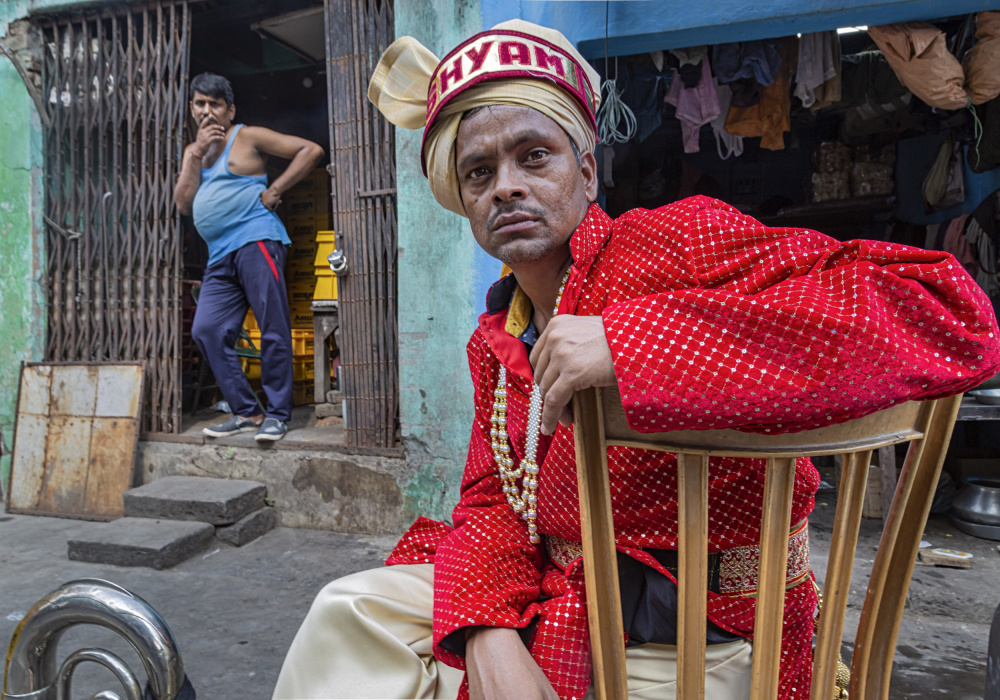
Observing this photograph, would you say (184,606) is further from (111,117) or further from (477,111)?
(111,117)

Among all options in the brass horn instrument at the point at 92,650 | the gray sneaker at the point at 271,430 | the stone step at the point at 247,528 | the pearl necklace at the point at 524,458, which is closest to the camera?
the brass horn instrument at the point at 92,650

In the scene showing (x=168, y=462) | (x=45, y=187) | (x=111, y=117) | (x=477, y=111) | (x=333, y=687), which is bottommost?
(x=168, y=462)

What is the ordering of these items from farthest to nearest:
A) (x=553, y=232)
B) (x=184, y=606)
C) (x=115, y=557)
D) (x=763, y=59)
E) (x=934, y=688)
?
(x=763, y=59), (x=115, y=557), (x=184, y=606), (x=934, y=688), (x=553, y=232)

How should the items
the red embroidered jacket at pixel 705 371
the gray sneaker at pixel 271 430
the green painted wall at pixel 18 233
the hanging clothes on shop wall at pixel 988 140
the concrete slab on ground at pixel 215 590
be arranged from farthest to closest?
1. the green painted wall at pixel 18 233
2. the hanging clothes on shop wall at pixel 988 140
3. the gray sneaker at pixel 271 430
4. the concrete slab on ground at pixel 215 590
5. the red embroidered jacket at pixel 705 371

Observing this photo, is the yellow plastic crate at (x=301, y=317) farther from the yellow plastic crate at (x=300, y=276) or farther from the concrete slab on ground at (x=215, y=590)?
the concrete slab on ground at (x=215, y=590)

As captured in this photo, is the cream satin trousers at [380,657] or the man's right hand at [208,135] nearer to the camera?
the cream satin trousers at [380,657]

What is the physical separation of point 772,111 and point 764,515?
161 inches

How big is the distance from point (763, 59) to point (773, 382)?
3695 millimetres

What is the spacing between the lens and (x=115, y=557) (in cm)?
323

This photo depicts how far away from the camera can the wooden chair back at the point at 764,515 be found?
0.65 meters

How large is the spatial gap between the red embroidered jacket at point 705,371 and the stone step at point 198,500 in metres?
2.58

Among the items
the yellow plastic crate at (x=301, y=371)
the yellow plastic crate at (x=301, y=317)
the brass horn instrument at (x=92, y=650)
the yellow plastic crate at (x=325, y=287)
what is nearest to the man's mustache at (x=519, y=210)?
the brass horn instrument at (x=92, y=650)

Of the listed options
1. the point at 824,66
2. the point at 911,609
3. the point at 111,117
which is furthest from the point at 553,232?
the point at 111,117

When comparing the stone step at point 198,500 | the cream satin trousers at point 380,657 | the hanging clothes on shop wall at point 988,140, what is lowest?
the stone step at point 198,500
